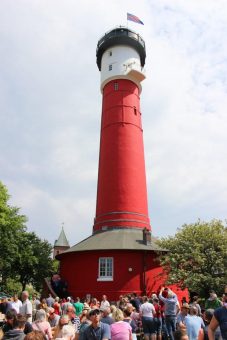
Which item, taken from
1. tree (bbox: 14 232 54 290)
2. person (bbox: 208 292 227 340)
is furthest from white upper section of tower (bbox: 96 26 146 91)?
person (bbox: 208 292 227 340)

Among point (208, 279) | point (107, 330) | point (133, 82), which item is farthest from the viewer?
point (133, 82)

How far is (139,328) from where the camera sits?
547 inches

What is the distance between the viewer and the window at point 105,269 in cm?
2333

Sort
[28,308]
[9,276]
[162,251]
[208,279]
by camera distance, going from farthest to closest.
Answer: [9,276] < [162,251] < [208,279] < [28,308]

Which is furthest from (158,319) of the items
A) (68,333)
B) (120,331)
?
(68,333)

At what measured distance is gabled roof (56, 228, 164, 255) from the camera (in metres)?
23.5

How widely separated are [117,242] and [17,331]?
18.6 m

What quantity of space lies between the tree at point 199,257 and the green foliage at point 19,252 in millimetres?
14638

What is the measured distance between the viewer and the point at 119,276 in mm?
23188

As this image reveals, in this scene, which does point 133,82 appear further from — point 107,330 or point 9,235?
point 107,330

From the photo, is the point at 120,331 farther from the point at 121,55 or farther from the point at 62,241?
the point at 62,241

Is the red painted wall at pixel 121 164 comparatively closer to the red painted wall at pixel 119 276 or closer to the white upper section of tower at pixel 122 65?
the white upper section of tower at pixel 122 65

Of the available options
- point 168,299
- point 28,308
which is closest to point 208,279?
point 168,299

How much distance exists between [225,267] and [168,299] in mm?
7138
